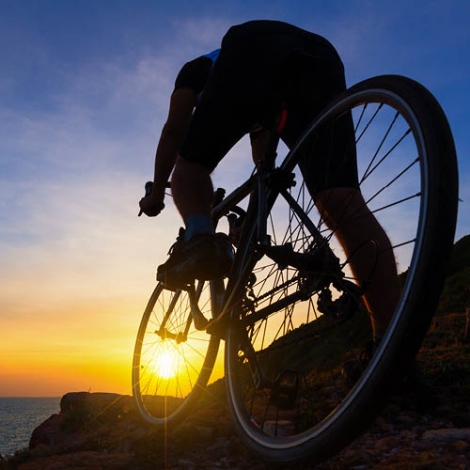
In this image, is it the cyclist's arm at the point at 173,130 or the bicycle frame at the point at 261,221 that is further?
the cyclist's arm at the point at 173,130

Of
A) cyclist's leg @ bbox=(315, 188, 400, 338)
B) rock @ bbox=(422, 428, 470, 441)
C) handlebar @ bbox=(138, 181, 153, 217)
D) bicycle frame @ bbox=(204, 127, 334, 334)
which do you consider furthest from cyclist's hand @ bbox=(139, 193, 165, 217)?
rock @ bbox=(422, 428, 470, 441)

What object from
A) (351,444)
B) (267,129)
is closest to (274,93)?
(267,129)

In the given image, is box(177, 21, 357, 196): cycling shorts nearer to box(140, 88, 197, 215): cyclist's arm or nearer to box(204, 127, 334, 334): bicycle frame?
box(204, 127, 334, 334): bicycle frame

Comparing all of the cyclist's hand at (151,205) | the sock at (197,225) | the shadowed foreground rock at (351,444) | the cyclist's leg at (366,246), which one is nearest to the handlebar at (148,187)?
the cyclist's hand at (151,205)

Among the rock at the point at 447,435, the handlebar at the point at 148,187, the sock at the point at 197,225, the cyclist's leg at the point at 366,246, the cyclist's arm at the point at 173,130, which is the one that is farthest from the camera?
the handlebar at the point at 148,187

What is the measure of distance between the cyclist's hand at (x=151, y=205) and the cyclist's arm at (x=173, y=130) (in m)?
0.24

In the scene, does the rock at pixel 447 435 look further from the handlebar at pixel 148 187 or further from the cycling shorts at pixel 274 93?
the handlebar at pixel 148 187

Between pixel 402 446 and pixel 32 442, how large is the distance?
17.8 ft

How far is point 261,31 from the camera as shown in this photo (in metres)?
2.60

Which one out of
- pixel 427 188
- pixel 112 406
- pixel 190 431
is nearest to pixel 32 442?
pixel 112 406

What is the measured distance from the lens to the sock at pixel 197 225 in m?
2.84

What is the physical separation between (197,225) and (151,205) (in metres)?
0.94

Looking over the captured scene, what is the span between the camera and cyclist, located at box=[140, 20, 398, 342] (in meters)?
2.22

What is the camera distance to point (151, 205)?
3676 millimetres
